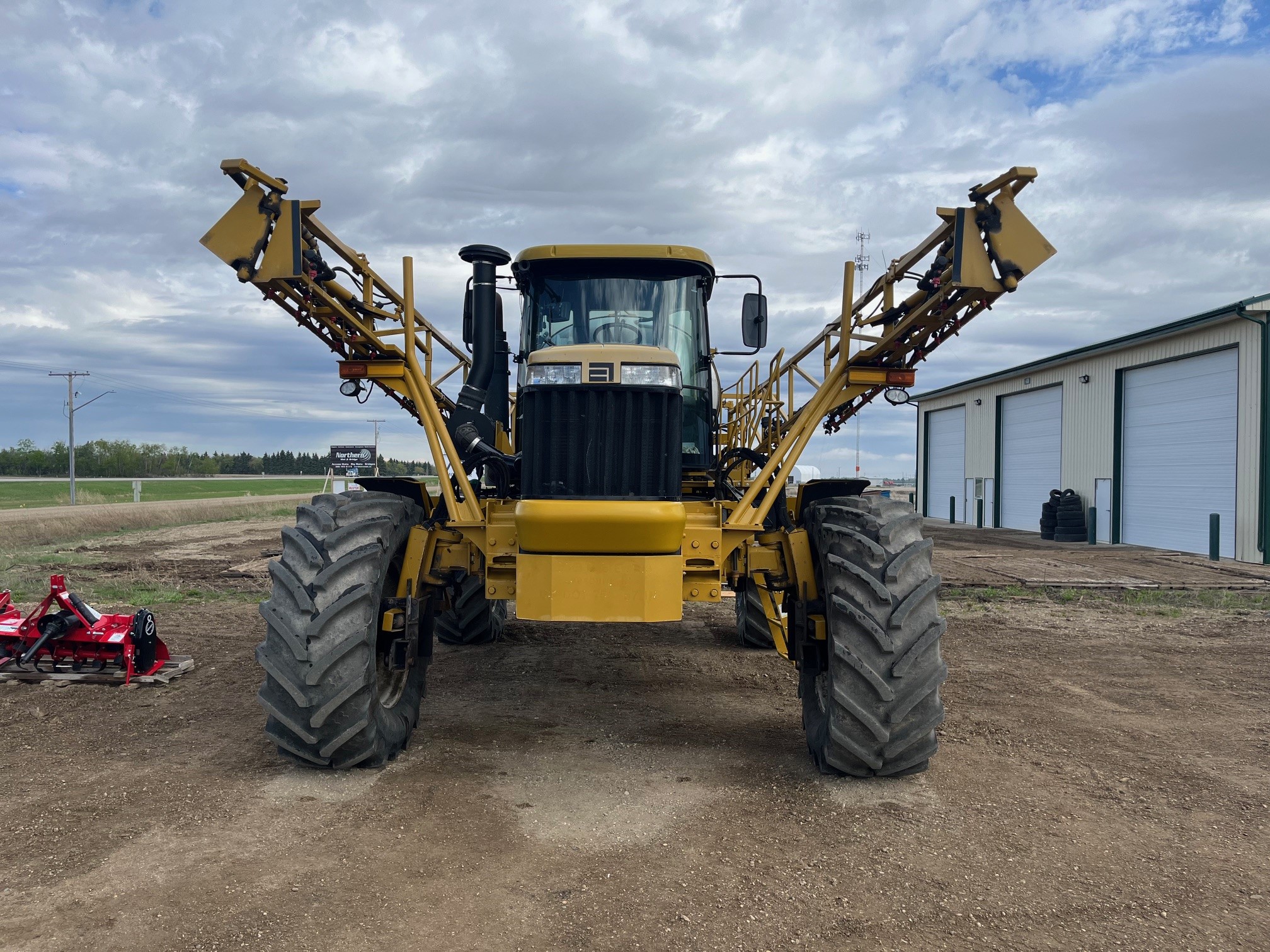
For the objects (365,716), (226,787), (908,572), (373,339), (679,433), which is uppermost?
(373,339)

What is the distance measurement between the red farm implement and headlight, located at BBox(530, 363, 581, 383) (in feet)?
13.2

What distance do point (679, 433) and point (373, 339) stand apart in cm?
194

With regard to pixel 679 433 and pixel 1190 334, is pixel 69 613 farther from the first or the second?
pixel 1190 334

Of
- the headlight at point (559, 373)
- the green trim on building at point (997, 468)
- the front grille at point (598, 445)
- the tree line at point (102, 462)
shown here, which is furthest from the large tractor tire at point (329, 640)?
the tree line at point (102, 462)

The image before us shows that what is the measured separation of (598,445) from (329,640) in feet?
5.73

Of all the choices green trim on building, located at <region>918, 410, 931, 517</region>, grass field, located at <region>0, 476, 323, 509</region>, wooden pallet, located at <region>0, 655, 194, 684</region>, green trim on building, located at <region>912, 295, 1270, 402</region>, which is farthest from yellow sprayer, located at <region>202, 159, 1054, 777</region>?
grass field, located at <region>0, 476, 323, 509</region>

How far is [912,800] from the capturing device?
179 inches

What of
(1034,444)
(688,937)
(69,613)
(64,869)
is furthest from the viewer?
(1034,444)

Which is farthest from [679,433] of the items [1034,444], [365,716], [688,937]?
[1034,444]

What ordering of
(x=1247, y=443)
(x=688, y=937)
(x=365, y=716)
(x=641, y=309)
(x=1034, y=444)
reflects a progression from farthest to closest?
1. (x=1034, y=444)
2. (x=1247, y=443)
3. (x=641, y=309)
4. (x=365, y=716)
5. (x=688, y=937)

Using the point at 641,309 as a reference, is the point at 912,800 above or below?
below

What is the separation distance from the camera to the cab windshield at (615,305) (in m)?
6.16

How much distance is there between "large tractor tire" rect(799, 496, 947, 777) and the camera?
4531 millimetres

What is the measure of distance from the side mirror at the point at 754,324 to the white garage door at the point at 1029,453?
21.2m
